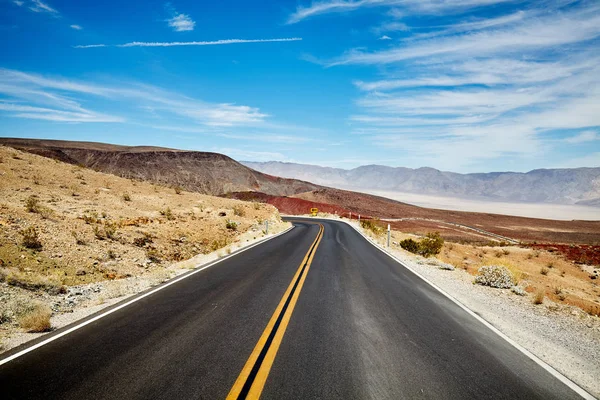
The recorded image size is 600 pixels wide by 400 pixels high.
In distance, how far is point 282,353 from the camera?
4.79m

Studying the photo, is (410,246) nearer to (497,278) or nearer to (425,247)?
(425,247)

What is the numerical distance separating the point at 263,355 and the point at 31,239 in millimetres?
10629

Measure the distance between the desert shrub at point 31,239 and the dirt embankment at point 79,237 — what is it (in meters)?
0.03

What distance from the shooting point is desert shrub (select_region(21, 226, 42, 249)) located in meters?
10.8

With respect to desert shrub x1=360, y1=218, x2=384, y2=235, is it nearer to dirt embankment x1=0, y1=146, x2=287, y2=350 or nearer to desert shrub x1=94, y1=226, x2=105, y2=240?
dirt embankment x1=0, y1=146, x2=287, y2=350

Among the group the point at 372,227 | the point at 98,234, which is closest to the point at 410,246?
the point at 372,227

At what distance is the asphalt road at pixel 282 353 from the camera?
3973 millimetres

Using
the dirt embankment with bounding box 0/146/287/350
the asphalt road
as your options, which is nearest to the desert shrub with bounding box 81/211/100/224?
the dirt embankment with bounding box 0/146/287/350

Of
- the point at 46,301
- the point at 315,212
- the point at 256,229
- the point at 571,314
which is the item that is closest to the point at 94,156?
the point at 315,212

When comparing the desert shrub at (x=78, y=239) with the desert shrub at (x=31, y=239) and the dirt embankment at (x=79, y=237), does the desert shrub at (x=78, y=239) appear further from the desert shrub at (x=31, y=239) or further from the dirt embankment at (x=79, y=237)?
the desert shrub at (x=31, y=239)

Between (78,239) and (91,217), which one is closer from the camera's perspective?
(78,239)

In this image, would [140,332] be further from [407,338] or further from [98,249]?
[98,249]

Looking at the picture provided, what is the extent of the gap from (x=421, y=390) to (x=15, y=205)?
59.8ft

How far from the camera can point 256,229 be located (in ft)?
90.3
